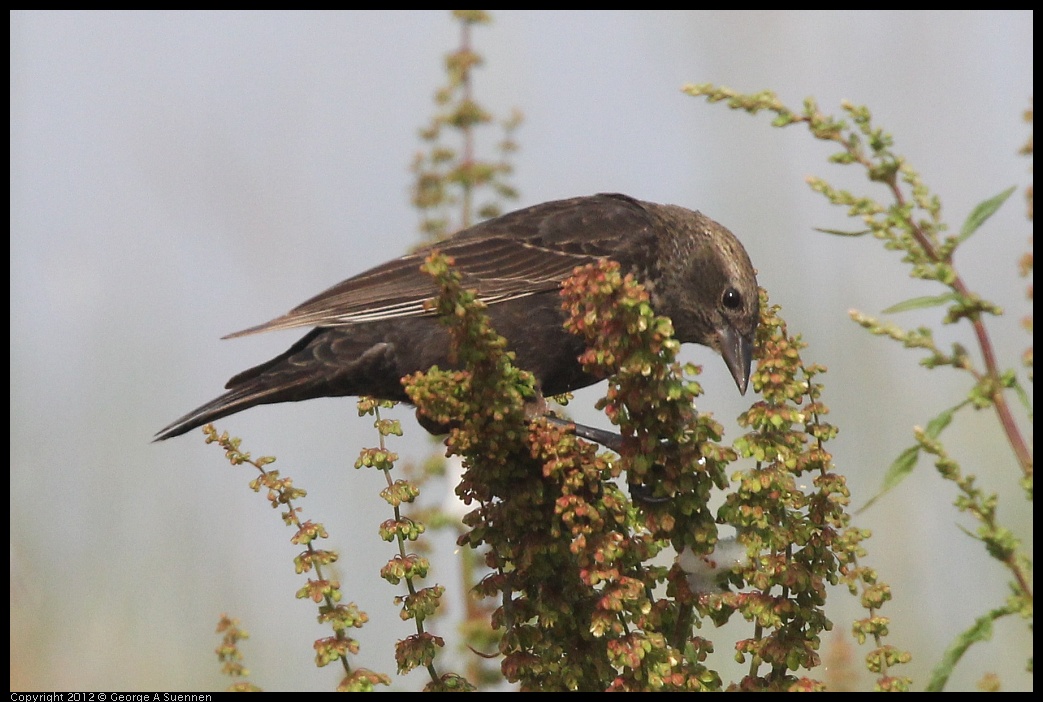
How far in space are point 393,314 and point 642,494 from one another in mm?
1507

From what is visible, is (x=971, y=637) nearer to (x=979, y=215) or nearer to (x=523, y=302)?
(x=979, y=215)

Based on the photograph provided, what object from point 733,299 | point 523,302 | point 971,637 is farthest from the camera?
point 733,299

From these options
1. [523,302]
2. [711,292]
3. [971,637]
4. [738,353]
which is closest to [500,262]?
[523,302]

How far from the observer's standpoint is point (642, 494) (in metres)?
2.58

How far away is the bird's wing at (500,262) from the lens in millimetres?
3887

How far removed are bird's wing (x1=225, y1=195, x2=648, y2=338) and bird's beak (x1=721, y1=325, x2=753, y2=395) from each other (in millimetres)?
477

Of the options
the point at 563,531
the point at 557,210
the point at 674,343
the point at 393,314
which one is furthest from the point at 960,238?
the point at 557,210

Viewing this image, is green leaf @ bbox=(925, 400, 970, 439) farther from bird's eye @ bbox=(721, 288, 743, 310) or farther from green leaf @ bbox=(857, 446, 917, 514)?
bird's eye @ bbox=(721, 288, 743, 310)

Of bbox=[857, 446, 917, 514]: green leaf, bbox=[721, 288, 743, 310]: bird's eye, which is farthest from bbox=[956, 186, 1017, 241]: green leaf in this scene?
bbox=[721, 288, 743, 310]: bird's eye

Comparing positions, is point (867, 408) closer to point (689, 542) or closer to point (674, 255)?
point (674, 255)

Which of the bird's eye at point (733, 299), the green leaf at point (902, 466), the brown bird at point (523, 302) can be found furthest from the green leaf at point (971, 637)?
the bird's eye at point (733, 299)

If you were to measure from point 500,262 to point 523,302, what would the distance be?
0.60 feet

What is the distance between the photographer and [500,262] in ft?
13.6

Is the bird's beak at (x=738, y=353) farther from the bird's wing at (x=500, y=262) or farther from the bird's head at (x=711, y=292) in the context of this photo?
the bird's wing at (x=500, y=262)
